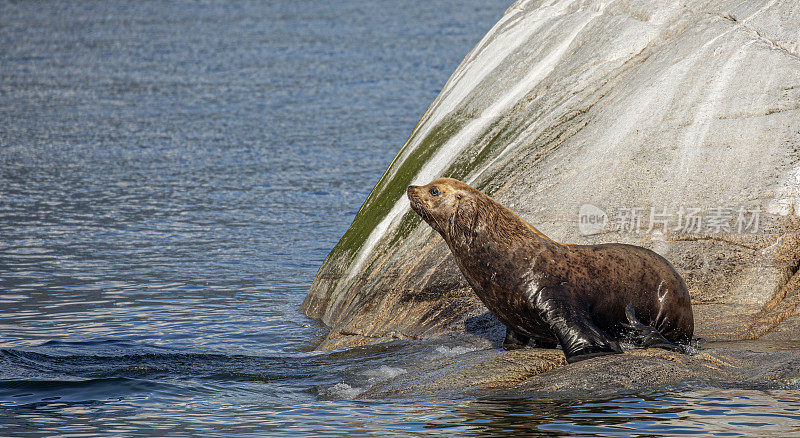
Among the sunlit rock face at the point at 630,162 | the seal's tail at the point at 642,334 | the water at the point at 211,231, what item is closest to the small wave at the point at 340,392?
the water at the point at 211,231

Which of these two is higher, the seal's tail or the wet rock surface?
the wet rock surface

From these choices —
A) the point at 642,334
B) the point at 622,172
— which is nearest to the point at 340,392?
the point at 642,334

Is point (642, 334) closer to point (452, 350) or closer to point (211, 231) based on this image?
point (452, 350)

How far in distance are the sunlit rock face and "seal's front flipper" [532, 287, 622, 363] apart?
1303 millimetres

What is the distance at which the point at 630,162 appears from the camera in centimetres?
936

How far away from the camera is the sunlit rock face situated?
29.1 ft

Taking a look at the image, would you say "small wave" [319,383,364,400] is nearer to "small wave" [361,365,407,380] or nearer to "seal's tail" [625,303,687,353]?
"small wave" [361,365,407,380]

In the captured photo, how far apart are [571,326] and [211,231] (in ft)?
28.4

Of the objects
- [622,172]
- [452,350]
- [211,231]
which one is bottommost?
[452,350]

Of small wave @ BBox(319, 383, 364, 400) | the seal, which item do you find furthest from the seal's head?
small wave @ BBox(319, 383, 364, 400)

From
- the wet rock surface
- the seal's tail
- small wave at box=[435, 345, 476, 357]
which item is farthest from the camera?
the wet rock surface

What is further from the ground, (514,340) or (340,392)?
(514,340)

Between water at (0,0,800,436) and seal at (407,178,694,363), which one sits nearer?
water at (0,0,800,436)

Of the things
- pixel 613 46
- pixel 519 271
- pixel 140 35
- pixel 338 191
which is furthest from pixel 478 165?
pixel 140 35
